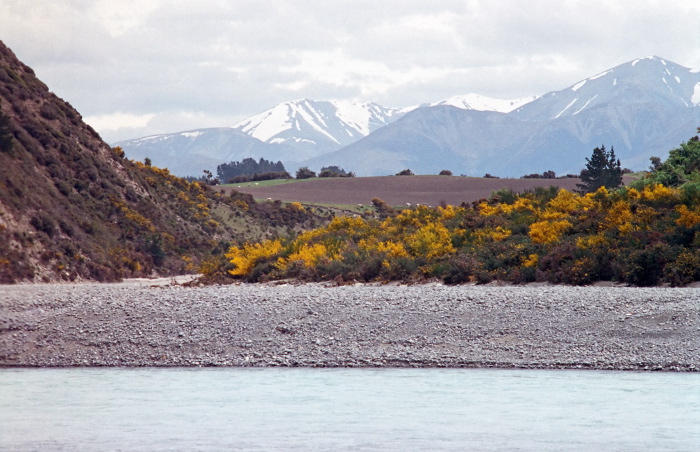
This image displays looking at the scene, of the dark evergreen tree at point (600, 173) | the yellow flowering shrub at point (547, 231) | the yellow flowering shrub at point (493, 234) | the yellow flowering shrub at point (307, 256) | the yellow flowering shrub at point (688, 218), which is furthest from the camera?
the dark evergreen tree at point (600, 173)

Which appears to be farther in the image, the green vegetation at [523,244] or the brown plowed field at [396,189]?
the brown plowed field at [396,189]

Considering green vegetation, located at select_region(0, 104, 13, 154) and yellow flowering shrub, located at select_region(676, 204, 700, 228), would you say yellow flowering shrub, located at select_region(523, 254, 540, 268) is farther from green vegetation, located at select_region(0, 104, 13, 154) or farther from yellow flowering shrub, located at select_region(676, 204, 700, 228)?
green vegetation, located at select_region(0, 104, 13, 154)

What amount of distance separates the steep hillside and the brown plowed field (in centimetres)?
2525

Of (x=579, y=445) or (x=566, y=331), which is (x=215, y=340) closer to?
(x=566, y=331)

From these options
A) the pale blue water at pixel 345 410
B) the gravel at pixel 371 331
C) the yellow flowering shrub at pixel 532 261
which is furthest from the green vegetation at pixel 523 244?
the pale blue water at pixel 345 410

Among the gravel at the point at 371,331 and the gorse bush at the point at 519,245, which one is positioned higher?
the gorse bush at the point at 519,245

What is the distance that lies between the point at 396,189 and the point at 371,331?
78126mm

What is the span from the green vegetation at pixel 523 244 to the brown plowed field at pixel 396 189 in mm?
46531

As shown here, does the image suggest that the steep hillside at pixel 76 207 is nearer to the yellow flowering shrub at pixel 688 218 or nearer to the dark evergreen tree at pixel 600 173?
the yellow flowering shrub at pixel 688 218

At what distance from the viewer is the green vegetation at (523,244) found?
2352 centimetres

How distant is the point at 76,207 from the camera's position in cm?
4212

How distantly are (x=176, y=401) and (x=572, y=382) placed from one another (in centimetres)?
628

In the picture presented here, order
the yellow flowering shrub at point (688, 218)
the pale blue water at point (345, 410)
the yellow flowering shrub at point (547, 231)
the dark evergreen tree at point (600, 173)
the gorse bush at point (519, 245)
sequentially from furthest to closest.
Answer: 1. the dark evergreen tree at point (600, 173)
2. the yellow flowering shrub at point (547, 231)
3. the yellow flowering shrub at point (688, 218)
4. the gorse bush at point (519, 245)
5. the pale blue water at point (345, 410)

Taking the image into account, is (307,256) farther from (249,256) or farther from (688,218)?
(688,218)
